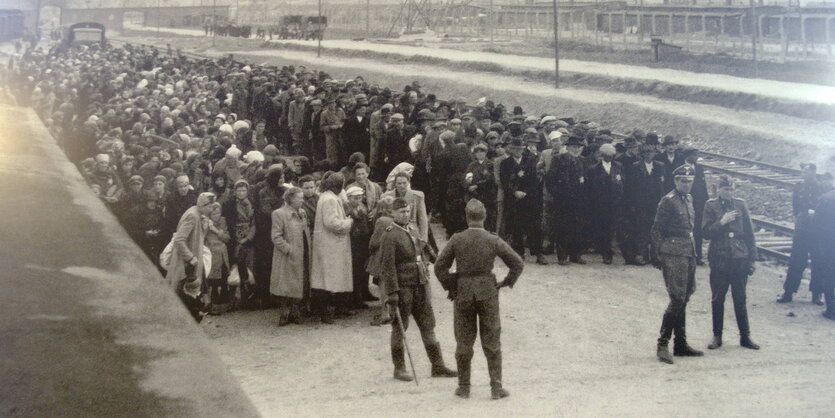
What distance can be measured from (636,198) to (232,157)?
5.31 meters

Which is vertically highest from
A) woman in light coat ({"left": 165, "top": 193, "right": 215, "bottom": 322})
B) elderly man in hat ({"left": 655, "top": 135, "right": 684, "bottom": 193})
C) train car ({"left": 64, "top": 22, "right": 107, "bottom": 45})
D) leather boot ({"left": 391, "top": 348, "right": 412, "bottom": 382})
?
train car ({"left": 64, "top": 22, "right": 107, "bottom": 45})

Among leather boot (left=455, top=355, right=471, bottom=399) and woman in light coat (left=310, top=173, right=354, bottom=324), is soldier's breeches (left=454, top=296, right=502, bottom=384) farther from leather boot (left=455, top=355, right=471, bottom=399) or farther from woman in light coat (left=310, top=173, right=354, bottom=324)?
woman in light coat (left=310, top=173, right=354, bottom=324)

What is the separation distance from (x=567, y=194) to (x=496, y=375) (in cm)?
571

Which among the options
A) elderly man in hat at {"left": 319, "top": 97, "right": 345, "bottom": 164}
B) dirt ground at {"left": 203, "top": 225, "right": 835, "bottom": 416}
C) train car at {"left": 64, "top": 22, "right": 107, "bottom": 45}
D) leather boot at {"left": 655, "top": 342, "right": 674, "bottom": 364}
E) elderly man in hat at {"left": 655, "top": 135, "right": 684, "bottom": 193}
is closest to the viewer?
dirt ground at {"left": 203, "top": 225, "right": 835, "bottom": 416}

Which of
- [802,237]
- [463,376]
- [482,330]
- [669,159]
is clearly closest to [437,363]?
[463,376]

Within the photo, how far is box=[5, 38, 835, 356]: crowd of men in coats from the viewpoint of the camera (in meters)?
9.20

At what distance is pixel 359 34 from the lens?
6738 cm

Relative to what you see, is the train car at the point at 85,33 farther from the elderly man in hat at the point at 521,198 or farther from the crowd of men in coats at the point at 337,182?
the elderly man in hat at the point at 521,198

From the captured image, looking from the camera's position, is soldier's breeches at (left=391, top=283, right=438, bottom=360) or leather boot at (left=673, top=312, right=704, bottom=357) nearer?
soldier's breeches at (left=391, top=283, right=438, bottom=360)

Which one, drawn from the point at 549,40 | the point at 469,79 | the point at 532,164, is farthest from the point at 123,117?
the point at 549,40

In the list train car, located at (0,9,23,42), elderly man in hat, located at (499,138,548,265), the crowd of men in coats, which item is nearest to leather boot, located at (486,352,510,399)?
the crowd of men in coats

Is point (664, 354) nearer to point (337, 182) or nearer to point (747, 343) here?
point (747, 343)

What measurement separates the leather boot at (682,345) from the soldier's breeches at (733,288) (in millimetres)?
463

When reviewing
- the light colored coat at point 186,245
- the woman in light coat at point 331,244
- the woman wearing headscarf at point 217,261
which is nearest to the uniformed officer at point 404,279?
the woman in light coat at point 331,244
